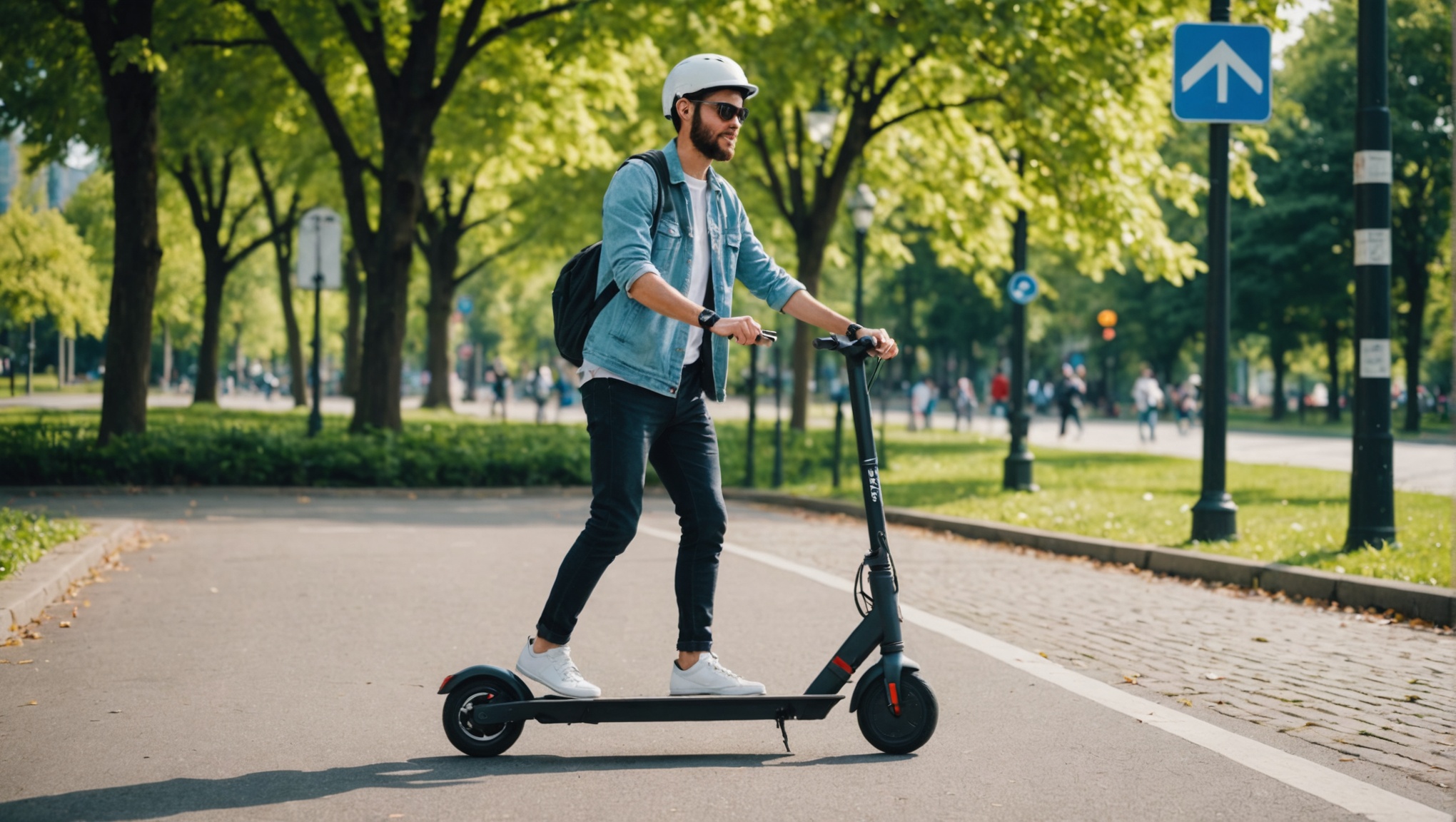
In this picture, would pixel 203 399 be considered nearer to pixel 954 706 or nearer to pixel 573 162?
pixel 573 162

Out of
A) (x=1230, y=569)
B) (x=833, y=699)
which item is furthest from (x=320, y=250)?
(x=833, y=699)

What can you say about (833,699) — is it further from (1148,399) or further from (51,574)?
(1148,399)

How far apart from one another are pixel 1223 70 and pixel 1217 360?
2.02 meters

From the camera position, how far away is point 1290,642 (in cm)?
707

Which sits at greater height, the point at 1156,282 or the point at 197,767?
the point at 1156,282

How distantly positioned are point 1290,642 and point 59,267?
1642 centimetres

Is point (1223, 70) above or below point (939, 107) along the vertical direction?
below

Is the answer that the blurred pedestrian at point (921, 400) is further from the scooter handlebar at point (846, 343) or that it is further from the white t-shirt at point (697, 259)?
the scooter handlebar at point (846, 343)

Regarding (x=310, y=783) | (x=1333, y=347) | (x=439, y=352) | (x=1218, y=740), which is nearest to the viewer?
(x=310, y=783)

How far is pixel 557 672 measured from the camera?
14.6ft

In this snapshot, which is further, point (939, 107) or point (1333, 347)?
point (1333, 347)

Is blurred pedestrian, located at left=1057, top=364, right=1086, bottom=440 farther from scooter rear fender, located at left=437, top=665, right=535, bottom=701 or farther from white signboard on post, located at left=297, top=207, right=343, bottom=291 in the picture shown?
scooter rear fender, located at left=437, top=665, right=535, bottom=701

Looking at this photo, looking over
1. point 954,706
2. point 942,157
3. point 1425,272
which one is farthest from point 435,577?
point 1425,272

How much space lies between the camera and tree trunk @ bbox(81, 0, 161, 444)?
699 inches
